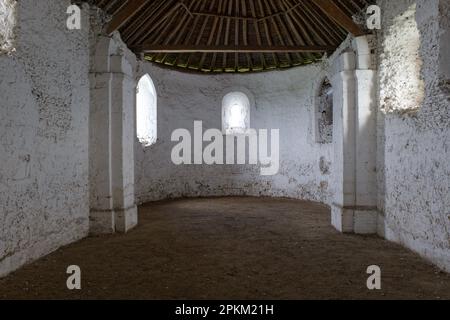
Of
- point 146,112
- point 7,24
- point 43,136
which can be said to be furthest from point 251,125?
point 7,24

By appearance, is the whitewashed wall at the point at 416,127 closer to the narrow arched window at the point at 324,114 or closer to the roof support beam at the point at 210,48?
the roof support beam at the point at 210,48

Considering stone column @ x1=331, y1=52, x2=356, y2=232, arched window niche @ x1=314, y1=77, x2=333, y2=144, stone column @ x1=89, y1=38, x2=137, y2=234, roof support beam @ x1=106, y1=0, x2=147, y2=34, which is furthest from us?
arched window niche @ x1=314, y1=77, x2=333, y2=144

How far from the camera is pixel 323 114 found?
10969 mm

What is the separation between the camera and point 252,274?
4523 millimetres

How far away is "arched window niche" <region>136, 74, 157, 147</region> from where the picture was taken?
1089 centimetres

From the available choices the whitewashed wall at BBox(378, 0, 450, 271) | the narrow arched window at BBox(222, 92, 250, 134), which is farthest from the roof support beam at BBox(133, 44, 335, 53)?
the narrow arched window at BBox(222, 92, 250, 134)

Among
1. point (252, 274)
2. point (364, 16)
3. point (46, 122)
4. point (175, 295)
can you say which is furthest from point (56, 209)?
point (364, 16)

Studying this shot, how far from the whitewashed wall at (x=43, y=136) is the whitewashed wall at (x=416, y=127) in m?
5.17

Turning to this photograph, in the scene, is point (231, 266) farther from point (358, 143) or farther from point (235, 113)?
point (235, 113)

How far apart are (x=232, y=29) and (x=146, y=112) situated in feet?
11.5

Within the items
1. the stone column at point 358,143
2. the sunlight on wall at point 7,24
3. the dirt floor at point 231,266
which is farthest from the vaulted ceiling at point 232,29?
the dirt floor at point 231,266

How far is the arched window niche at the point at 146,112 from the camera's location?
1089cm

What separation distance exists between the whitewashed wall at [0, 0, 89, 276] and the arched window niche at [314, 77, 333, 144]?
677 centimetres

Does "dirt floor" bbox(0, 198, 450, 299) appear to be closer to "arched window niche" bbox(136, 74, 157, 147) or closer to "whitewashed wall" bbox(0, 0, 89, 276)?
"whitewashed wall" bbox(0, 0, 89, 276)
